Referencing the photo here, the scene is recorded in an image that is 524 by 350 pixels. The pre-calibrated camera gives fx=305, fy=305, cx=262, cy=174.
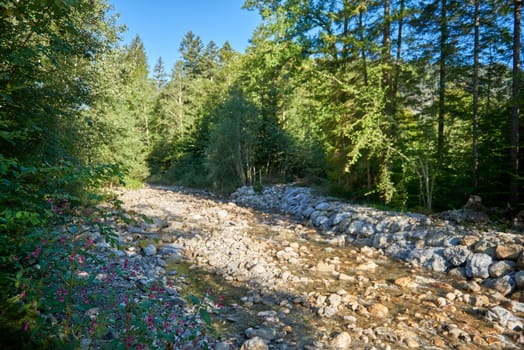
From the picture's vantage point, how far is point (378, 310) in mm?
4090

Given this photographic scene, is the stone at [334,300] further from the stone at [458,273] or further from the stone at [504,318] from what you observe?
the stone at [458,273]

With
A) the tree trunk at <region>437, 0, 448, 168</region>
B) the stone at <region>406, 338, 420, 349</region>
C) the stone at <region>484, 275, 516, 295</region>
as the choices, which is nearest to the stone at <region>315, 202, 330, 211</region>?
the tree trunk at <region>437, 0, 448, 168</region>

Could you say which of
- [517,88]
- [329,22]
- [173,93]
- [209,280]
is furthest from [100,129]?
[173,93]

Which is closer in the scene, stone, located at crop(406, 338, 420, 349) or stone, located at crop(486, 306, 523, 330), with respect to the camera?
stone, located at crop(406, 338, 420, 349)

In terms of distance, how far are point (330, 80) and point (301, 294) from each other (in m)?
7.95

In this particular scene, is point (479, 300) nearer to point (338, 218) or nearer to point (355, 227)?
point (355, 227)

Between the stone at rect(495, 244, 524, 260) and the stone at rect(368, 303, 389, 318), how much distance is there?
259cm

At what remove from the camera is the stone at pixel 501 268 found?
496 centimetres

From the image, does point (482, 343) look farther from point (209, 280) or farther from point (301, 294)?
point (209, 280)

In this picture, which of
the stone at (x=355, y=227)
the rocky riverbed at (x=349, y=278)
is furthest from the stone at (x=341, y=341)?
the stone at (x=355, y=227)

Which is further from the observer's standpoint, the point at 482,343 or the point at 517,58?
the point at 517,58

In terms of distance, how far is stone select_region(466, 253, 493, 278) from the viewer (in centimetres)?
517

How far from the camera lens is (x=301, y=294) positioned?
462 centimetres

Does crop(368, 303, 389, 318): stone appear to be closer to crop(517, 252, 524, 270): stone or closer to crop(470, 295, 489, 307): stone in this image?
crop(470, 295, 489, 307): stone
